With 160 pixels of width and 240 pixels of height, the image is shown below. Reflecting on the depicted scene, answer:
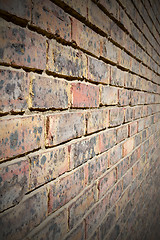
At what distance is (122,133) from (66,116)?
1.86ft

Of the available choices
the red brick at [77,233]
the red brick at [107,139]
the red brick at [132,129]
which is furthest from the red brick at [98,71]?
the red brick at [77,233]

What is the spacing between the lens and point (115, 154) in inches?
39.4

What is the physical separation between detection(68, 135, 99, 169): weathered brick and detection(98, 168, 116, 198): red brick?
168 mm

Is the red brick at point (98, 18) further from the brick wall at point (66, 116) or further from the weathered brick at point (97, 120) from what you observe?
the weathered brick at point (97, 120)

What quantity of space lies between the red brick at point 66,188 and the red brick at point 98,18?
581 millimetres

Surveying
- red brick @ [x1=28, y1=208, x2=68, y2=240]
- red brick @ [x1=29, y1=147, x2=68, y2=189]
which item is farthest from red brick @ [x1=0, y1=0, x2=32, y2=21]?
red brick @ [x1=28, y1=208, x2=68, y2=240]

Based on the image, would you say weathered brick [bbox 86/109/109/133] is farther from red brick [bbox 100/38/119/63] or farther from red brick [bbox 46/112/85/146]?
red brick [bbox 100/38/119/63]

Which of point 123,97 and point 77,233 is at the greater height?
point 123,97

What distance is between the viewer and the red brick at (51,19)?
487 mm

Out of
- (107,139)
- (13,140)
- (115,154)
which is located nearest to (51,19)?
(13,140)

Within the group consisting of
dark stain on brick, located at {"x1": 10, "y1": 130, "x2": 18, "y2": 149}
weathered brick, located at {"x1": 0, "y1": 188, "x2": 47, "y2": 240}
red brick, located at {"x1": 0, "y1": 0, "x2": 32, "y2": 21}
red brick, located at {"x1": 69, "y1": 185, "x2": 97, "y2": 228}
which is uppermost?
red brick, located at {"x1": 0, "y1": 0, "x2": 32, "y2": 21}

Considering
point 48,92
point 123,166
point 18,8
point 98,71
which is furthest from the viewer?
point 123,166

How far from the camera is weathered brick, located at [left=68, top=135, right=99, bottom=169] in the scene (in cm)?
66

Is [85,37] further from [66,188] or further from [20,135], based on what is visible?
[66,188]
